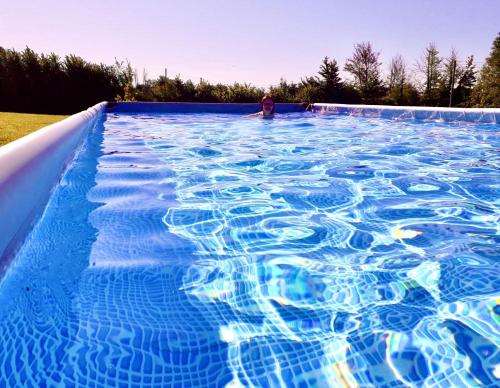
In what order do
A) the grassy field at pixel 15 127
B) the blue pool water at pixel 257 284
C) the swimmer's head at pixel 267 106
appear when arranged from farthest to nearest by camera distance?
the swimmer's head at pixel 267 106 → the grassy field at pixel 15 127 → the blue pool water at pixel 257 284

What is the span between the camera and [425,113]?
9.52 metres

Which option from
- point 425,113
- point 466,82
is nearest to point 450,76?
point 466,82

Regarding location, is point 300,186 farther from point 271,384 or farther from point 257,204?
point 271,384

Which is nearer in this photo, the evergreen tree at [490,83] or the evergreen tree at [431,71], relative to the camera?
the evergreen tree at [490,83]

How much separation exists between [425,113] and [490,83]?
832 inches

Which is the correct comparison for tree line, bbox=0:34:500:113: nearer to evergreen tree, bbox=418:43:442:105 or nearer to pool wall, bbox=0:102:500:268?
evergreen tree, bbox=418:43:442:105

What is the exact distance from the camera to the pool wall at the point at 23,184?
1656 mm

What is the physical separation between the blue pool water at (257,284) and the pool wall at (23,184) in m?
0.14

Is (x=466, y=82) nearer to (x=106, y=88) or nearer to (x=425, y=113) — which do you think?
(x=425, y=113)

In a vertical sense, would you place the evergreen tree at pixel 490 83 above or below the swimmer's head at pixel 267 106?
above

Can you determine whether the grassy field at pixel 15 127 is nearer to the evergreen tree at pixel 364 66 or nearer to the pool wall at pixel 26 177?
the pool wall at pixel 26 177

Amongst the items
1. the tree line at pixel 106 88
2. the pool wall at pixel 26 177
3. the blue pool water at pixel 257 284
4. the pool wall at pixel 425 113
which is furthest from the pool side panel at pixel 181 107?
the blue pool water at pixel 257 284

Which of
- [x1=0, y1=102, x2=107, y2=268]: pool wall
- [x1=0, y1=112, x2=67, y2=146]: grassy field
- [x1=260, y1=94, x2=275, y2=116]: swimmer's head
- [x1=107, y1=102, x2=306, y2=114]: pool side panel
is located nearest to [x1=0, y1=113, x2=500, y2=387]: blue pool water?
[x1=0, y1=102, x2=107, y2=268]: pool wall

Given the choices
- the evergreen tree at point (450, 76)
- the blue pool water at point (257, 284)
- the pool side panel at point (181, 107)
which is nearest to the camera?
Answer: the blue pool water at point (257, 284)
